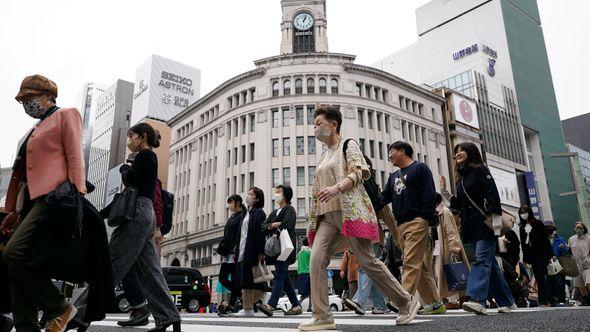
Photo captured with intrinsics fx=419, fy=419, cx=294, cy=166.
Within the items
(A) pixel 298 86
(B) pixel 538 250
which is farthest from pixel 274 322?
(A) pixel 298 86

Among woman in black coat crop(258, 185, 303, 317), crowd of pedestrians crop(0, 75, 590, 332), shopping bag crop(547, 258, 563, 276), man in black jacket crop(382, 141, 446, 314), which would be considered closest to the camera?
crowd of pedestrians crop(0, 75, 590, 332)

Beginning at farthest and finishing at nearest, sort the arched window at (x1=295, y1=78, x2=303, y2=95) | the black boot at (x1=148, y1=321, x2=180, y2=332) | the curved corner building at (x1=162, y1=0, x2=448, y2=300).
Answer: the arched window at (x1=295, y1=78, x2=303, y2=95)
the curved corner building at (x1=162, y1=0, x2=448, y2=300)
the black boot at (x1=148, y1=321, x2=180, y2=332)

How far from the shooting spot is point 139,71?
247 feet

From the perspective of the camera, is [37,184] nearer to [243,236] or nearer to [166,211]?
[166,211]

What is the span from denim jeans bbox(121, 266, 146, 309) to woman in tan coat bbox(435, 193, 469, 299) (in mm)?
4102

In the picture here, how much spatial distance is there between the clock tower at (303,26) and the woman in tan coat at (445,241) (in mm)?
43759

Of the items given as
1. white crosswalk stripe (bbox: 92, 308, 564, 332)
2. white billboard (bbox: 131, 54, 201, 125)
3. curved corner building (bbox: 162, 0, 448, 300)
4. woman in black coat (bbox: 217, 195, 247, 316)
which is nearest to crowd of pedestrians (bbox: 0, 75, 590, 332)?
white crosswalk stripe (bbox: 92, 308, 564, 332)

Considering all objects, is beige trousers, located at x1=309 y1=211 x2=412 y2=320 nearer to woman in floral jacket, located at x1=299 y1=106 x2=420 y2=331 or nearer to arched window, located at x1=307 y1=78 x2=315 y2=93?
woman in floral jacket, located at x1=299 y1=106 x2=420 y2=331

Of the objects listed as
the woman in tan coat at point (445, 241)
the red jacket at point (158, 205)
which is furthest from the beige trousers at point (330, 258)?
the woman in tan coat at point (445, 241)

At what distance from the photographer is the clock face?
4941 centimetres

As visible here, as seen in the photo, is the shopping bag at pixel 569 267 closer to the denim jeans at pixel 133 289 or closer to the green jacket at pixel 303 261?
the green jacket at pixel 303 261

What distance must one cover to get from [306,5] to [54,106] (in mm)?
50501

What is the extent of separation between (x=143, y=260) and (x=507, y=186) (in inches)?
2267

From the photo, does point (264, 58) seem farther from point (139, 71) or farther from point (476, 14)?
point (476, 14)
